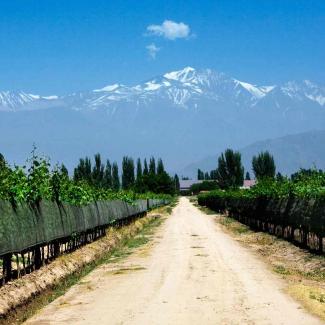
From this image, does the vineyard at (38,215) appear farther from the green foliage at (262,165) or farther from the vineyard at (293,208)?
the green foliage at (262,165)

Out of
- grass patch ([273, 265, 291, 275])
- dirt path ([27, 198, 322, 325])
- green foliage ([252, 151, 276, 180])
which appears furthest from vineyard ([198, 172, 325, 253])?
green foliage ([252, 151, 276, 180])

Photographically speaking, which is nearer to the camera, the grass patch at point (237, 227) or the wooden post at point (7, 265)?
the wooden post at point (7, 265)

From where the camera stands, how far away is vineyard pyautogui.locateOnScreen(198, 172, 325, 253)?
101 feet

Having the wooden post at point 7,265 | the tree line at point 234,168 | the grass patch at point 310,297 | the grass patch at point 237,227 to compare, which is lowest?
the grass patch at point 237,227

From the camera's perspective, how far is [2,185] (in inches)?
736

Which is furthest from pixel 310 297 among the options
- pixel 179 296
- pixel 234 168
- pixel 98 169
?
pixel 234 168

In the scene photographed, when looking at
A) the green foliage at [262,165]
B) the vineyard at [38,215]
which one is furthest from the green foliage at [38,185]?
the green foliage at [262,165]

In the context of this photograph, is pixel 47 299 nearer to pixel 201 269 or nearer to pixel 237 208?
pixel 201 269

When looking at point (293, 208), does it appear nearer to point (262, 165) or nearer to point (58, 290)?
point (58, 290)

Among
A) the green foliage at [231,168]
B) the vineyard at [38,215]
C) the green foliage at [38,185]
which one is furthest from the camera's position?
the green foliage at [231,168]

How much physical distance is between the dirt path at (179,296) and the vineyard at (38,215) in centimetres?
207

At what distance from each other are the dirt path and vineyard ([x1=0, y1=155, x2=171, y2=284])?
2073 mm

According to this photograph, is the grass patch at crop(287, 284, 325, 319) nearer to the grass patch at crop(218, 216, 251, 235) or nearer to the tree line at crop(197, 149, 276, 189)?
the grass patch at crop(218, 216, 251, 235)

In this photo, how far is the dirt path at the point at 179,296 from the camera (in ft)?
46.1
